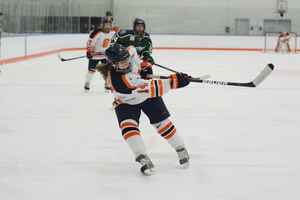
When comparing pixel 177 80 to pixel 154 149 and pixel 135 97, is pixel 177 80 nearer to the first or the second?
pixel 135 97

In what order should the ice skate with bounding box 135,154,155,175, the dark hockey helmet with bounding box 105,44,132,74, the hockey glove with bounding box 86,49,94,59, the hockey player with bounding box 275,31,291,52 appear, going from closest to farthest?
the dark hockey helmet with bounding box 105,44,132,74
the ice skate with bounding box 135,154,155,175
the hockey glove with bounding box 86,49,94,59
the hockey player with bounding box 275,31,291,52

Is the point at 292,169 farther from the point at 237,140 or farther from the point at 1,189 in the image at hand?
the point at 1,189

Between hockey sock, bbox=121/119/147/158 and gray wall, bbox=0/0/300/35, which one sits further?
gray wall, bbox=0/0/300/35

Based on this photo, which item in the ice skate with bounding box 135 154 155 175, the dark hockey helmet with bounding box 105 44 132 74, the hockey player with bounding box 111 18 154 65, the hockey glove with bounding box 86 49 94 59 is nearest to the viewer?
the dark hockey helmet with bounding box 105 44 132 74

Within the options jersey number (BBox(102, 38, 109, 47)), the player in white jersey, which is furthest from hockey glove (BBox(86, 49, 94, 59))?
jersey number (BBox(102, 38, 109, 47))

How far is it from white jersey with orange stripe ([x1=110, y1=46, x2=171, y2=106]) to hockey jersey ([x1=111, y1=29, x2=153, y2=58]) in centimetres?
224

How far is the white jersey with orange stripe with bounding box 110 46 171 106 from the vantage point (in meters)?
2.23

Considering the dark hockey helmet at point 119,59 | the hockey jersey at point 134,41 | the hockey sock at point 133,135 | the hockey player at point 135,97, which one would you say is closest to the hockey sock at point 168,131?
the hockey player at point 135,97

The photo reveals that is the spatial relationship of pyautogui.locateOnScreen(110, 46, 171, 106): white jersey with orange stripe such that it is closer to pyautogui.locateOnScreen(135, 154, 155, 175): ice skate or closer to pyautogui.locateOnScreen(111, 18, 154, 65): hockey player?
pyautogui.locateOnScreen(135, 154, 155, 175): ice skate

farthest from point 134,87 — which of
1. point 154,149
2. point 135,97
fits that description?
point 154,149

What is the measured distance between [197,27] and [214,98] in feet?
41.2

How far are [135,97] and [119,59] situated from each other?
261mm

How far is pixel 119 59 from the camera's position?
2.22m

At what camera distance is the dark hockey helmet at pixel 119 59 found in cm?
222
